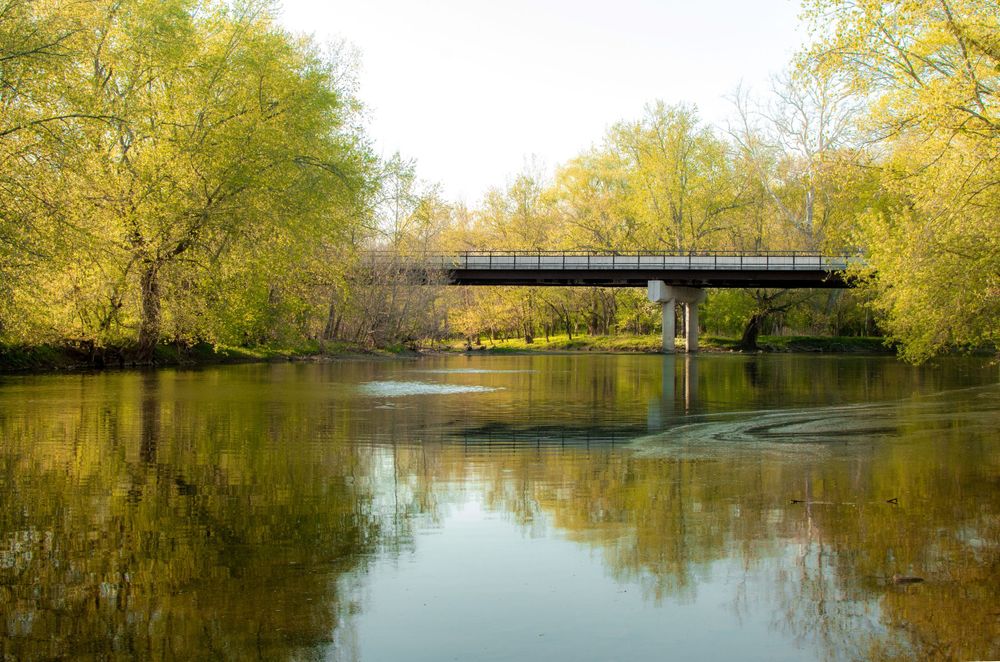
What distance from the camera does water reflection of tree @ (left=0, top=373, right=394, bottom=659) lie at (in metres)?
5.77

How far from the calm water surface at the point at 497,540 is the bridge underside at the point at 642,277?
4965 centimetres

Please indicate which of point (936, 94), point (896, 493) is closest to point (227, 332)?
point (936, 94)

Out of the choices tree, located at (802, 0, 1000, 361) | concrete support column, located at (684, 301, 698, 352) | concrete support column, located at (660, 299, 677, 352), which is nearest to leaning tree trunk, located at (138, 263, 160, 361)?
tree, located at (802, 0, 1000, 361)

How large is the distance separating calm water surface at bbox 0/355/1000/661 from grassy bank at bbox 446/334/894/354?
5730cm

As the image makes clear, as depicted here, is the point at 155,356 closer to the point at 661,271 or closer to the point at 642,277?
the point at 661,271

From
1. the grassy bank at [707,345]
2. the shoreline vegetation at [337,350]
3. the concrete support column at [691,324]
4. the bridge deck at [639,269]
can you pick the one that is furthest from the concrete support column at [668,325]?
the grassy bank at [707,345]

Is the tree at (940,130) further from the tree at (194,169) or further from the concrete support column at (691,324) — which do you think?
the concrete support column at (691,324)

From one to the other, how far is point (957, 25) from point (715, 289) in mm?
66271

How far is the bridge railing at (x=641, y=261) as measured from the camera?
6544 centimetres

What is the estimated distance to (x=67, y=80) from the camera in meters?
22.0

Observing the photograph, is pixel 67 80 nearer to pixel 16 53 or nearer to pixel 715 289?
pixel 16 53

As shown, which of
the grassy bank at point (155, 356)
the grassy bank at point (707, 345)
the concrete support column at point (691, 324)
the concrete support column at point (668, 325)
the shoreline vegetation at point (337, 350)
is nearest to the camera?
the grassy bank at point (155, 356)

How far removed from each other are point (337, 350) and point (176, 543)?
2016 inches

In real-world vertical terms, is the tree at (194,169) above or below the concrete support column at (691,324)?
above
